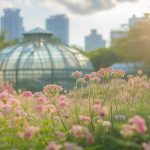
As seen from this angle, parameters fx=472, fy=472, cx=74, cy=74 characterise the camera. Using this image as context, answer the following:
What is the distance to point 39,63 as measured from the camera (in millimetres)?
34219

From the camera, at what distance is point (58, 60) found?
112 ft

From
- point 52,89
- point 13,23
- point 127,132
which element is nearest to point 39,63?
point 52,89

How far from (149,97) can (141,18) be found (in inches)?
979

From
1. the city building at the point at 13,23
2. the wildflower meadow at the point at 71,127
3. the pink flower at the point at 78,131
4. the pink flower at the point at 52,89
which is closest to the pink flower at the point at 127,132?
the wildflower meadow at the point at 71,127

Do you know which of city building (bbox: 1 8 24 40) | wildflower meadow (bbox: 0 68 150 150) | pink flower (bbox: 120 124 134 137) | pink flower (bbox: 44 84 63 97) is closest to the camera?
pink flower (bbox: 120 124 134 137)

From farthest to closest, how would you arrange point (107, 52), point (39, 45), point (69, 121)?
point (107, 52) < point (39, 45) < point (69, 121)

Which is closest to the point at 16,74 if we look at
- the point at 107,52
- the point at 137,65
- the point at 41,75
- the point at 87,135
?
the point at 41,75

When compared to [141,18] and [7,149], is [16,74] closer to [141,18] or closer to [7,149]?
[141,18]

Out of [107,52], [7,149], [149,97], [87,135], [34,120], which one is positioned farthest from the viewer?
[107,52]

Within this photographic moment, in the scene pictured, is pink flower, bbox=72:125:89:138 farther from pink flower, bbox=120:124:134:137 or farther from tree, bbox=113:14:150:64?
tree, bbox=113:14:150:64

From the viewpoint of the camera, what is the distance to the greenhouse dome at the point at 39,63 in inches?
1309

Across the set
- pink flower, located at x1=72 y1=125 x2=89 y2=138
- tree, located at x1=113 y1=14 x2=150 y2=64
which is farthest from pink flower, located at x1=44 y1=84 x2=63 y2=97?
tree, located at x1=113 y1=14 x2=150 y2=64

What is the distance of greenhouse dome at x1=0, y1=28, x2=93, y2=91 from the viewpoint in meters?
33.2

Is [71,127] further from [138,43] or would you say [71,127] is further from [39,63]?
[39,63]
